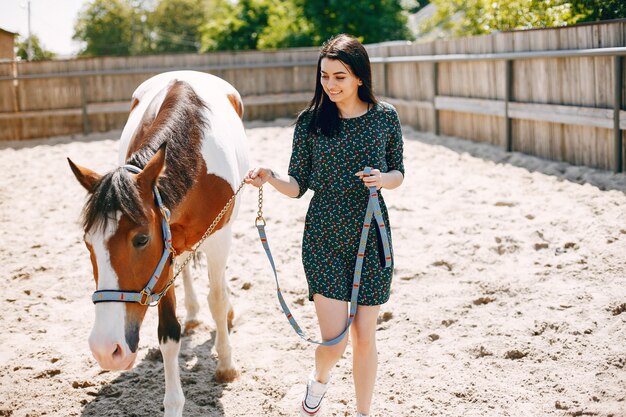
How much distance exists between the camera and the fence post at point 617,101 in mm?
5957

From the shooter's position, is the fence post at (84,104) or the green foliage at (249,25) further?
the green foliage at (249,25)

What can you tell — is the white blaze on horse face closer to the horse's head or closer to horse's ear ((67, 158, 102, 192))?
the horse's head

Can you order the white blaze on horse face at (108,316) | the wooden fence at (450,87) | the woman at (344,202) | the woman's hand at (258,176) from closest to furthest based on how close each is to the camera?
1. the white blaze on horse face at (108,316)
2. the woman at (344,202)
3. the woman's hand at (258,176)
4. the wooden fence at (450,87)

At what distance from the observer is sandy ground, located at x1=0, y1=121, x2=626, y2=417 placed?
314cm

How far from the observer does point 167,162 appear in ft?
9.33

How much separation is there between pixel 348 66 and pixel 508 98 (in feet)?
19.8

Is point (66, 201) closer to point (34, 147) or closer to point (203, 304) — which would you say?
point (203, 304)

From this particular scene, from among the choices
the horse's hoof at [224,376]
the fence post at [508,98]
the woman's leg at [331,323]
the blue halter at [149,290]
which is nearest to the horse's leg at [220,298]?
the horse's hoof at [224,376]

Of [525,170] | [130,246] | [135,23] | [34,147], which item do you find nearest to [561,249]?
[525,170]

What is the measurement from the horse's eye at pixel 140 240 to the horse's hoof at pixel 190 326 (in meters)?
1.80

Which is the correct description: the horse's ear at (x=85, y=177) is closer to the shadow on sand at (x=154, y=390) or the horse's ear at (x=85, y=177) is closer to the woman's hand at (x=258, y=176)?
the woman's hand at (x=258, y=176)

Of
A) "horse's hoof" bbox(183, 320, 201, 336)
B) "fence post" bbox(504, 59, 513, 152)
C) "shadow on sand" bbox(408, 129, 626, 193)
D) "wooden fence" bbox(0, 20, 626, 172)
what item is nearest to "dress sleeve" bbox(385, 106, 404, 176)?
"horse's hoof" bbox(183, 320, 201, 336)

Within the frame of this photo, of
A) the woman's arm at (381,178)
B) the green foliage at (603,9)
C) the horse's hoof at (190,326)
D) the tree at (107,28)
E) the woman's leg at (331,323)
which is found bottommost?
the horse's hoof at (190,326)

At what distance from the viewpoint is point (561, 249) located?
4.69 m
